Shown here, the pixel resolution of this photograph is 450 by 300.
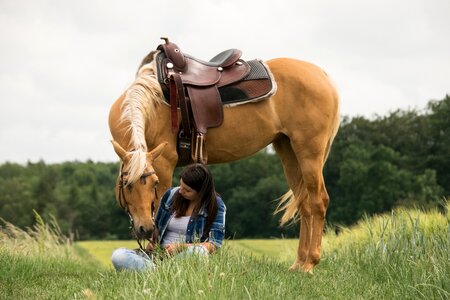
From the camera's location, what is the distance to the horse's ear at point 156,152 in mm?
5491

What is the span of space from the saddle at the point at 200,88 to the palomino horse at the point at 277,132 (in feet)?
0.35

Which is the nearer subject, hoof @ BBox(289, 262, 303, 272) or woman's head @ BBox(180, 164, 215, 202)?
woman's head @ BBox(180, 164, 215, 202)

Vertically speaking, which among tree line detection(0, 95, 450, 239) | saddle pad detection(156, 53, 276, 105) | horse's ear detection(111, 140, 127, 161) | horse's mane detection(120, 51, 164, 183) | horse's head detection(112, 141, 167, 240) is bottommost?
horse's head detection(112, 141, 167, 240)

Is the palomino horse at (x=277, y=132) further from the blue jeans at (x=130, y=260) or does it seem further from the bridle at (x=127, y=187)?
the blue jeans at (x=130, y=260)

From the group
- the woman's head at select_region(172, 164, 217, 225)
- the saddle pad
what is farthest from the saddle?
the woman's head at select_region(172, 164, 217, 225)

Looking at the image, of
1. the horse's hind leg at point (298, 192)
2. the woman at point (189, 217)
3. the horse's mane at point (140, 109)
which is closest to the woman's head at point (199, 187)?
the woman at point (189, 217)

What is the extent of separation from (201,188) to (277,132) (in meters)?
1.70

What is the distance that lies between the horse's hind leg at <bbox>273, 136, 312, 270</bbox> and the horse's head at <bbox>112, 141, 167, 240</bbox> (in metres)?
2.04

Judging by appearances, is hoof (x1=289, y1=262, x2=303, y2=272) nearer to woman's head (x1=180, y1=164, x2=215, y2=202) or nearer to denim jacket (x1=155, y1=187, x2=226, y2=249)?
denim jacket (x1=155, y1=187, x2=226, y2=249)

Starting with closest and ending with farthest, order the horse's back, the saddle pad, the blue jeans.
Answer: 1. the blue jeans
2. the saddle pad
3. the horse's back

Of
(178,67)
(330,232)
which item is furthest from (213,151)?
(330,232)

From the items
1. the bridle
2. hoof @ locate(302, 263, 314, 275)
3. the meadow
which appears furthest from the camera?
hoof @ locate(302, 263, 314, 275)

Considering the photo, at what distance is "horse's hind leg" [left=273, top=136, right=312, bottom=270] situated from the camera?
6741 millimetres

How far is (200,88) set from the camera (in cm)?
633
